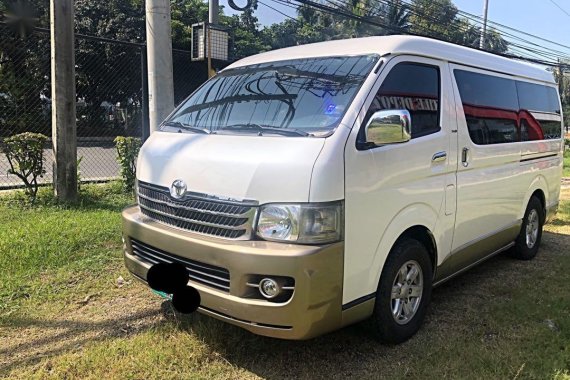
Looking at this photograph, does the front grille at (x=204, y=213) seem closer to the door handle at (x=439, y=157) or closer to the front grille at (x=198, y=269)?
the front grille at (x=198, y=269)

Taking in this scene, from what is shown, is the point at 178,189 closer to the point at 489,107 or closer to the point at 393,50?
the point at 393,50

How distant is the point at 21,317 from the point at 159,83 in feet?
10.6

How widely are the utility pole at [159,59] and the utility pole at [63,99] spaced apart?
1.27m

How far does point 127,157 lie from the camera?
25.7ft

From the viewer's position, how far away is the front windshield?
328 cm

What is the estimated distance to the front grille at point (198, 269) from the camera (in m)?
2.96

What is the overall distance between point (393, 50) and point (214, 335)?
7.77ft

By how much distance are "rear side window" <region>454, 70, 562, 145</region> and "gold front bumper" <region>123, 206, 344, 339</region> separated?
213cm

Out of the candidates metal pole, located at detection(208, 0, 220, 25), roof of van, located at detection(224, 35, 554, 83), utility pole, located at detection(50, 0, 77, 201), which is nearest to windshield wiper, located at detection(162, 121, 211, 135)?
roof of van, located at detection(224, 35, 554, 83)

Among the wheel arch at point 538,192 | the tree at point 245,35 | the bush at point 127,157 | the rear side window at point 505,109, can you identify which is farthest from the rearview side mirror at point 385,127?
the tree at point 245,35

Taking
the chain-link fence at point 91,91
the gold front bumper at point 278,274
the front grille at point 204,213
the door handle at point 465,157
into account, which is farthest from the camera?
the chain-link fence at point 91,91

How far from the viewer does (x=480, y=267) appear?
5555mm

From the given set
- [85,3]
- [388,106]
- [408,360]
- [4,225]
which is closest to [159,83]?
[4,225]

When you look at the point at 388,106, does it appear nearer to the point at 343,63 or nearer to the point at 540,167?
the point at 343,63
